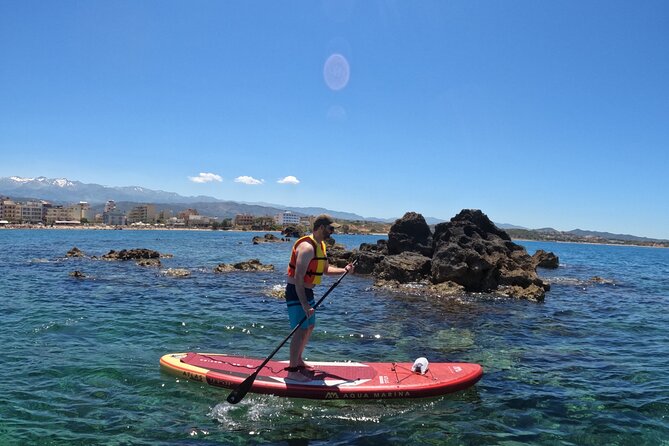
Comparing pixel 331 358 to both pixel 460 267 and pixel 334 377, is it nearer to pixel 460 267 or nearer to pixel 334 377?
pixel 334 377

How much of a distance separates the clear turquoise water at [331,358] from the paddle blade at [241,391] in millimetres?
219

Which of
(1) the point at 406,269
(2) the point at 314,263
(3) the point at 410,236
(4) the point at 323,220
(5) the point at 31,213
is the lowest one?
(1) the point at 406,269

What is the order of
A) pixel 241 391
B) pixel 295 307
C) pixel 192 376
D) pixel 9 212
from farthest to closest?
pixel 9 212, pixel 192 376, pixel 295 307, pixel 241 391

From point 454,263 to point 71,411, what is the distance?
2028 centimetres

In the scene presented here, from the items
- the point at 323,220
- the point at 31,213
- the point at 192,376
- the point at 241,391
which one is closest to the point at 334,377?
the point at 241,391

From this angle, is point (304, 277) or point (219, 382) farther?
point (219, 382)

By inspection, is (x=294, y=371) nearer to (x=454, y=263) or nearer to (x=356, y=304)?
(x=356, y=304)

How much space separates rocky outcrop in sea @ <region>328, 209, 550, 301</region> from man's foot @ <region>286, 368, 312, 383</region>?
52.5 ft

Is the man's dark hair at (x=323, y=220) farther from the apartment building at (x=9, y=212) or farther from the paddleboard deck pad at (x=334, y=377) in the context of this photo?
the apartment building at (x=9, y=212)

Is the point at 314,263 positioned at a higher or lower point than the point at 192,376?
higher

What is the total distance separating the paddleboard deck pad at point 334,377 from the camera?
8.45 m

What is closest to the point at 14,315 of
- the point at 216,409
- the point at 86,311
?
the point at 86,311

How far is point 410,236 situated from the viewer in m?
36.0

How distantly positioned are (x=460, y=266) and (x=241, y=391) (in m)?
18.4
